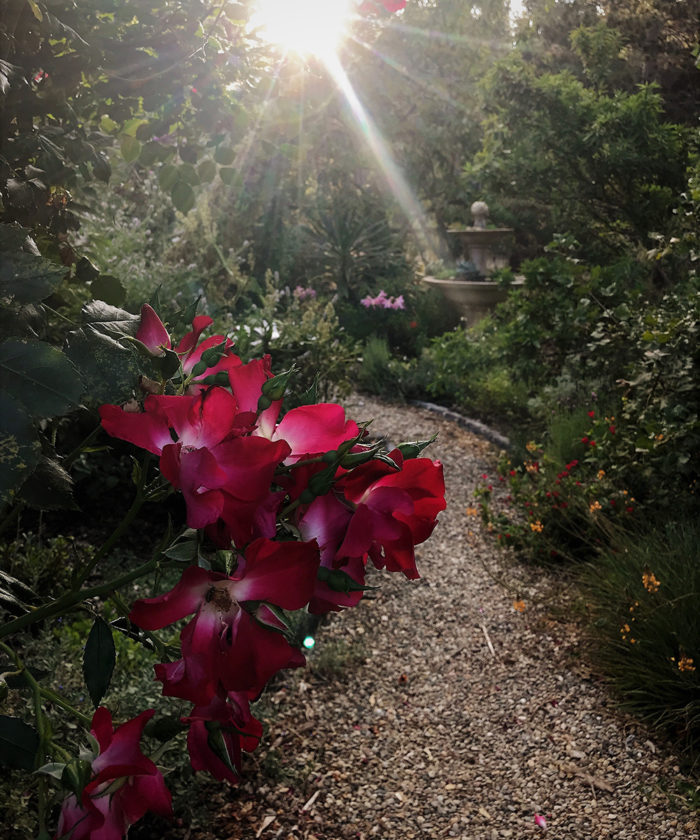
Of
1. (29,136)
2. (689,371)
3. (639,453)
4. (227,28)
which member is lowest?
(639,453)

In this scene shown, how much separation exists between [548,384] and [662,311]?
5.47 feet

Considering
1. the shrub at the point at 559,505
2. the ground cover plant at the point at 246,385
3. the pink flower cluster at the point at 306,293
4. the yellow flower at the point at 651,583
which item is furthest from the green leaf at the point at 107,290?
the pink flower cluster at the point at 306,293

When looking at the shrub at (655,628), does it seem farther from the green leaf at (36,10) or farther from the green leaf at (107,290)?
the green leaf at (36,10)

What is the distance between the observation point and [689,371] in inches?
115

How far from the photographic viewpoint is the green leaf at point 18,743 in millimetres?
683

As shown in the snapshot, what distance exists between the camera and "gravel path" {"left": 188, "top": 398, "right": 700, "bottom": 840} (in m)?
1.97

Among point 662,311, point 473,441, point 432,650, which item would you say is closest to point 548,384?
point 473,441

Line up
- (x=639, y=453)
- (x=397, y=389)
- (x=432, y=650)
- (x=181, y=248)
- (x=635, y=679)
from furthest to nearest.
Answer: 1. (x=181, y=248)
2. (x=397, y=389)
3. (x=639, y=453)
4. (x=432, y=650)
5. (x=635, y=679)

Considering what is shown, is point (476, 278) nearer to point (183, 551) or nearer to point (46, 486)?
point (46, 486)

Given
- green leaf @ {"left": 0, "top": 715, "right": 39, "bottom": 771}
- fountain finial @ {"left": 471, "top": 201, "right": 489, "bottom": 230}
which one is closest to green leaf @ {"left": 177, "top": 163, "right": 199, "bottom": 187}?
green leaf @ {"left": 0, "top": 715, "right": 39, "bottom": 771}

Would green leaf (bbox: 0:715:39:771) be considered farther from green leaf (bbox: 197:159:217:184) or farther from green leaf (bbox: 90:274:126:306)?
green leaf (bbox: 197:159:217:184)

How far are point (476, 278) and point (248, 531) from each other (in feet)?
26.3

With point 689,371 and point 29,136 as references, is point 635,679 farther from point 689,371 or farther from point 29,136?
point 29,136

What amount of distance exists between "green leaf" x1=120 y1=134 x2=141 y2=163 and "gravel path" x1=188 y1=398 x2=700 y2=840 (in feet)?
5.35
